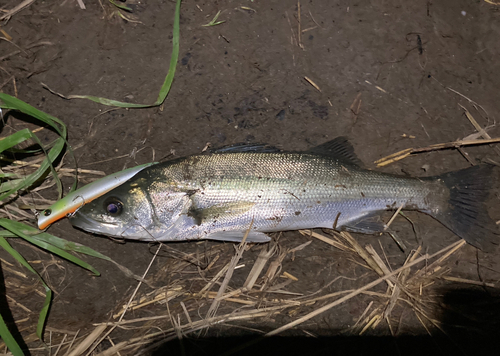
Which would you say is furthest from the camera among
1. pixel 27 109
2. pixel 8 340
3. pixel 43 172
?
pixel 43 172

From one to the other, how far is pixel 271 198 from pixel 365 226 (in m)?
0.98

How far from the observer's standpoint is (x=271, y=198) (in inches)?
110

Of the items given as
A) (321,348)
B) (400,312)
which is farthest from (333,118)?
(321,348)

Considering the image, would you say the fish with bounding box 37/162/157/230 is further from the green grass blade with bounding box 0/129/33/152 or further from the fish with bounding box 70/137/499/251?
the green grass blade with bounding box 0/129/33/152

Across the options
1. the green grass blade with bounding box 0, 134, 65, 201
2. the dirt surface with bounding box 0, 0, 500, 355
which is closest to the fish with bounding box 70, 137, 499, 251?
the dirt surface with bounding box 0, 0, 500, 355

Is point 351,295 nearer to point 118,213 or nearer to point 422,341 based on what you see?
point 422,341

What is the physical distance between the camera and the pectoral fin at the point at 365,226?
3.00 metres

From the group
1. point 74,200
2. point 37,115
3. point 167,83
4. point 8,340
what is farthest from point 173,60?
point 8,340

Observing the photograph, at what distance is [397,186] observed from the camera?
293 centimetres

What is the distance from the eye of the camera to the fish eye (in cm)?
273

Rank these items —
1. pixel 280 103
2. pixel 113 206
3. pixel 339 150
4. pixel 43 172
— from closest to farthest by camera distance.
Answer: pixel 113 206, pixel 43 172, pixel 339 150, pixel 280 103

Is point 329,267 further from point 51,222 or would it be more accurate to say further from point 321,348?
point 51,222

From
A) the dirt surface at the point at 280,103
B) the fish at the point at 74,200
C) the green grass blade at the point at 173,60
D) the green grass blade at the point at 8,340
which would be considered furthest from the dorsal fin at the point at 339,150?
the green grass blade at the point at 8,340

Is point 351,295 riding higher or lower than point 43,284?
lower
